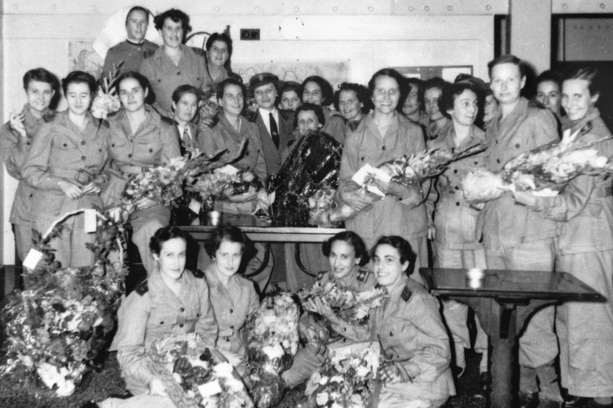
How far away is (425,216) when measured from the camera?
4.93 m

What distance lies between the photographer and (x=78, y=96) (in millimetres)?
5102

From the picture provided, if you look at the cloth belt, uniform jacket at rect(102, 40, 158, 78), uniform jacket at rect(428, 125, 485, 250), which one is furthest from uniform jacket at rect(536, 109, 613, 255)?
uniform jacket at rect(102, 40, 158, 78)

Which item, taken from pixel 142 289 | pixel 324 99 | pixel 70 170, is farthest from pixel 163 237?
pixel 324 99

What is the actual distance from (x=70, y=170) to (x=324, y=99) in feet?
9.56

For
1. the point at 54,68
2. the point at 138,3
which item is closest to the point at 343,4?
the point at 138,3

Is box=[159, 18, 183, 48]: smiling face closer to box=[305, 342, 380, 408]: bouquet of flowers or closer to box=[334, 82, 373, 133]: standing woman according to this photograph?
box=[334, 82, 373, 133]: standing woman

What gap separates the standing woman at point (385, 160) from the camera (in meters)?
4.81

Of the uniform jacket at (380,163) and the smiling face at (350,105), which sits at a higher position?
the smiling face at (350,105)

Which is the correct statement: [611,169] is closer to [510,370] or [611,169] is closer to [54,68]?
[510,370]

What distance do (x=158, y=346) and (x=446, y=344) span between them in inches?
66.1

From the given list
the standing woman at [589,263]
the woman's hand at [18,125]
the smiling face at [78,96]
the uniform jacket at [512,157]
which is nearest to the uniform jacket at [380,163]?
the uniform jacket at [512,157]

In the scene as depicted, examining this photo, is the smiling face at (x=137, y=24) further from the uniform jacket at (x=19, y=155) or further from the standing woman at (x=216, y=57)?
the uniform jacket at (x=19, y=155)

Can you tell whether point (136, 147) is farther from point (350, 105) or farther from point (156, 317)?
point (350, 105)

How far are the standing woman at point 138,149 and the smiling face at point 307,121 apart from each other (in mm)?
1195
